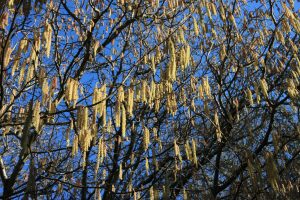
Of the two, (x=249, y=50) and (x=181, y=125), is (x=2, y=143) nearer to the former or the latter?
(x=181, y=125)

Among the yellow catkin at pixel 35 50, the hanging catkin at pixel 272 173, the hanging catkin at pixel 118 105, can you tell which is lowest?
the hanging catkin at pixel 272 173

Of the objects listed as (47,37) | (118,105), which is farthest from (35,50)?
(118,105)

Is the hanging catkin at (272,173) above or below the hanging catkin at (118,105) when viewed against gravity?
below

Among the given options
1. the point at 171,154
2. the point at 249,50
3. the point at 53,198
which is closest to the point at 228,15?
the point at 249,50

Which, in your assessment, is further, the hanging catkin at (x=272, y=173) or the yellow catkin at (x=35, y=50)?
the hanging catkin at (x=272, y=173)

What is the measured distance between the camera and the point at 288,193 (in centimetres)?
386

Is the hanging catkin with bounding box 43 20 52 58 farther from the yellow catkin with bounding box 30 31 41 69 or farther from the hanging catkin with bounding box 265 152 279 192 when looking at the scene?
the hanging catkin with bounding box 265 152 279 192

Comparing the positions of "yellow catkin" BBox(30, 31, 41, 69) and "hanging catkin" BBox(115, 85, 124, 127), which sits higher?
"yellow catkin" BBox(30, 31, 41, 69)

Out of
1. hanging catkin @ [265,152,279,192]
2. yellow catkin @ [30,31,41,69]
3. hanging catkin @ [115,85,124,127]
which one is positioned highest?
yellow catkin @ [30,31,41,69]

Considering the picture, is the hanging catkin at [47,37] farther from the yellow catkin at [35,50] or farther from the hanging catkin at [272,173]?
the hanging catkin at [272,173]

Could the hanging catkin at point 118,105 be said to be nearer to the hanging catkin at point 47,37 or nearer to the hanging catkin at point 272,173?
the hanging catkin at point 47,37

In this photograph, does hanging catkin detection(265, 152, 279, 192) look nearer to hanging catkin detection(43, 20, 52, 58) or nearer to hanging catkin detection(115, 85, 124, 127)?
hanging catkin detection(115, 85, 124, 127)

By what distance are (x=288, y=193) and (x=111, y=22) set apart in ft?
9.13

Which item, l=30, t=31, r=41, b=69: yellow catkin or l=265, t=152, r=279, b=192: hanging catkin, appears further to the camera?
l=265, t=152, r=279, b=192: hanging catkin
